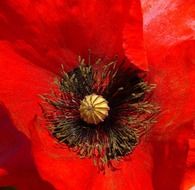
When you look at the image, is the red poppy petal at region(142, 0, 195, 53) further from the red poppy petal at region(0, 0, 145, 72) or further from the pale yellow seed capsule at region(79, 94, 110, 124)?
the pale yellow seed capsule at region(79, 94, 110, 124)

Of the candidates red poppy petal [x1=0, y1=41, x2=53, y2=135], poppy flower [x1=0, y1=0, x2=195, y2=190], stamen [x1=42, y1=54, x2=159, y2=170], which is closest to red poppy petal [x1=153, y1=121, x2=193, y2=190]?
poppy flower [x1=0, y1=0, x2=195, y2=190]

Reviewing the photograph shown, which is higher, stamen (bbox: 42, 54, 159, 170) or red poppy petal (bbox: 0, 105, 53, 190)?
stamen (bbox: 42, 54, 159, 170)

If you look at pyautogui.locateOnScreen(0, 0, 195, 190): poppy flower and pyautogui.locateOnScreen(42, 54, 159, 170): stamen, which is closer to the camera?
pyautogui.locateOnScreen(0, 0, 195, 190): poppy flower

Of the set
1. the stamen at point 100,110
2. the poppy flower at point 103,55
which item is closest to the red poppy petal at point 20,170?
the poppy flower at point 103,55

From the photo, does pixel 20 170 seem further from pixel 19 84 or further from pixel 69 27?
pixel 69 27

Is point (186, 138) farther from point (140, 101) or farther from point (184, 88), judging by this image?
point (140, 101)

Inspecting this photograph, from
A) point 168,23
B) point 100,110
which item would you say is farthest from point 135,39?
point 100,110

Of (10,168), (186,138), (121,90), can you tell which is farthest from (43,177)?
(121,90)

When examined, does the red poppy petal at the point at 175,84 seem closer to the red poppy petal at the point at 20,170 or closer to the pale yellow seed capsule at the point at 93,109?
the pale yellow seed capsule at the point at 93,109
